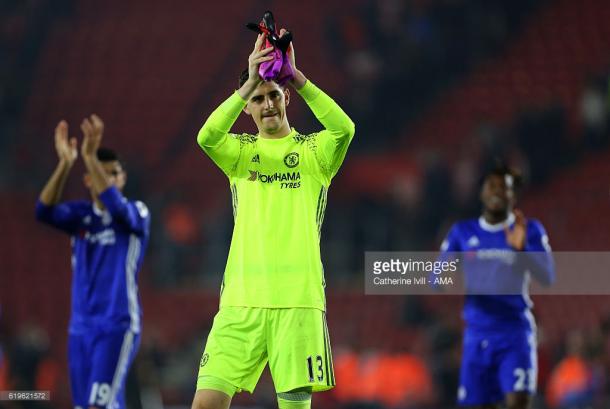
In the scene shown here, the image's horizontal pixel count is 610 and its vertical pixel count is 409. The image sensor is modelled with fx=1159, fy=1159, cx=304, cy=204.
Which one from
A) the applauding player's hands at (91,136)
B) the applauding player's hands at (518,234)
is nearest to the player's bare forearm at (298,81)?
the applauding player's hands at (91,136)

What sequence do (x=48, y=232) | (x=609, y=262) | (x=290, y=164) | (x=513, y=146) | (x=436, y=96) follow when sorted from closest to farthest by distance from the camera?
1. (x=290, y=164)
2. (x=609, y=262)
3. (x=513, y=146)
4. (x=48, y=232)
5. (x=436, y=96)

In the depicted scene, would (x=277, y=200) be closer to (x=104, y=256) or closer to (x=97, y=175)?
(x=97, y=175)

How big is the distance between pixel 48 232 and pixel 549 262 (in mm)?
11033

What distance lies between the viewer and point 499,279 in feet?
26.0

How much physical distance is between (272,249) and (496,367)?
309cm

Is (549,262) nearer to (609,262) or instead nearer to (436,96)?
(609,262)

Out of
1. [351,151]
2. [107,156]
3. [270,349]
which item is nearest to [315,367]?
[270,349]

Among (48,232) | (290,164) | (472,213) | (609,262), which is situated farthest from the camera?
(48,232)

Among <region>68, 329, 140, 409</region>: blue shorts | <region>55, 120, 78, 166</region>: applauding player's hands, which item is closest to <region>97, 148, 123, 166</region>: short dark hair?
<region>55, 120, 78, 166</region>: applauding player's hands

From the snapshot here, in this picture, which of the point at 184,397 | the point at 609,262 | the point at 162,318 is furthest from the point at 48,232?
the point at 609,262

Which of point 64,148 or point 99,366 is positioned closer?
point 99,366

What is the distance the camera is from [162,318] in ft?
52.1

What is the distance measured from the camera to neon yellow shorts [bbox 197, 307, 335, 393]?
5.22m

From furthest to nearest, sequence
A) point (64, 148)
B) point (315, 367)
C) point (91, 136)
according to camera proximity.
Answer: point (64, 148) → point (91, 136) → point (315, 367)
